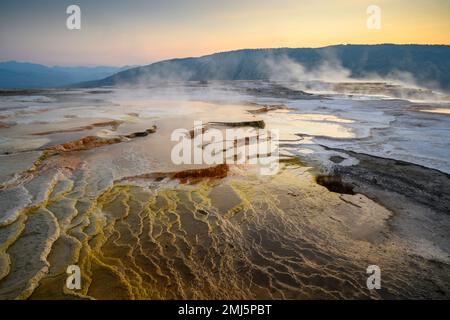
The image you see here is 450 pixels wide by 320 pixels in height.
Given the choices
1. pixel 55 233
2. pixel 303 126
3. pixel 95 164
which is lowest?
pixel 55 233

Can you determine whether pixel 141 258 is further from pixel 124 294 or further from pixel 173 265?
pixel 124 294

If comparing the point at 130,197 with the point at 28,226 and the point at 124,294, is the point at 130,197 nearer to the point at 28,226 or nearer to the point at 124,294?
the point at 28,226

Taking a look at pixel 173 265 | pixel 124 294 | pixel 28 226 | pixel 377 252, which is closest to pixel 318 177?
pixel 377 252
